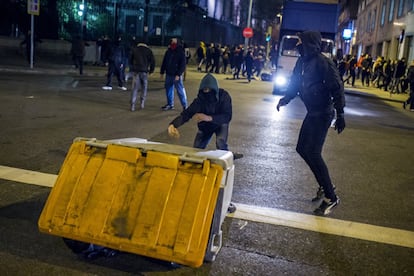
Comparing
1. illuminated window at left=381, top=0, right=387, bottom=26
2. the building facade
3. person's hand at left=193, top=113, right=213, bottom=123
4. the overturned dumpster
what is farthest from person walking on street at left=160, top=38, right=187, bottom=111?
illuminated window at left=381, top=0, right=387, bottom=26

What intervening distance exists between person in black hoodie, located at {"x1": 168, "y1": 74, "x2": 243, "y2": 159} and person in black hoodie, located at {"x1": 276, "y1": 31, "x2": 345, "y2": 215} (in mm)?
878

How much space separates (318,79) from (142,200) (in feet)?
8.54

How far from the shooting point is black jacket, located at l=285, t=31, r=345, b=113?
5203 millimetres

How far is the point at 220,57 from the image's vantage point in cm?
3017

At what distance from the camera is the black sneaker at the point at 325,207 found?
538 centimetres

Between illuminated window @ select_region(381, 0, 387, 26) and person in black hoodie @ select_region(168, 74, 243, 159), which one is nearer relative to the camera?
person in black hoodie @ select_region(168, 74, 243, 159)

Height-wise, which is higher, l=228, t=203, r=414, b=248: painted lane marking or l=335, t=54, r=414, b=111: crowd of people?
l=335, t=54, r=414, b=111: crowd of people

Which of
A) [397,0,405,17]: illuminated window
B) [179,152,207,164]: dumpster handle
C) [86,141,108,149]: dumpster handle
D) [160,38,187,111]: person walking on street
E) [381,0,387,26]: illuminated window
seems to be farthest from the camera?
[381,0,387,26]: illuminated window

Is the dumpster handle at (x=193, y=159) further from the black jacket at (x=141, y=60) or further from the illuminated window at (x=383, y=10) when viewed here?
the illuminated window at (x=383, y=10)

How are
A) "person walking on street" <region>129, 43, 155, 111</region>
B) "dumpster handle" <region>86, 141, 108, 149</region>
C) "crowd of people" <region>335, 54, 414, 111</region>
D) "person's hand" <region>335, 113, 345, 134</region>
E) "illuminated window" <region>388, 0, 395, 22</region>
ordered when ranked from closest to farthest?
"dumpster handle" <region>86, 141, 108, 149</region>, "person's hand" <region>335, 113, 345, 134</region>, "person walking on street" <region>129, 43, 155, 111</region>, "crowd of people" <region>335, 54, 414, 111</region>, "illuminated window" <region>388, 0, 395, 22</region>

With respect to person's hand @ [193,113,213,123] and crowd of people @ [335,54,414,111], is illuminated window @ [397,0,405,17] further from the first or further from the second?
person's hand @ [193,113,213,123]

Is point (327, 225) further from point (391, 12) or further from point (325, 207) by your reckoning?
point (391, 12)

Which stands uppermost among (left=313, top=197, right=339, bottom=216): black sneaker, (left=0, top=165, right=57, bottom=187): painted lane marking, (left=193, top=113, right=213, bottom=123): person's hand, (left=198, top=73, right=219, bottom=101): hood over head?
(left=198, top=73, right=219, bottom=101): hood over head

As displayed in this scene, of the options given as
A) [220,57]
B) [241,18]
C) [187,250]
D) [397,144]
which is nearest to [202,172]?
[187,250]
